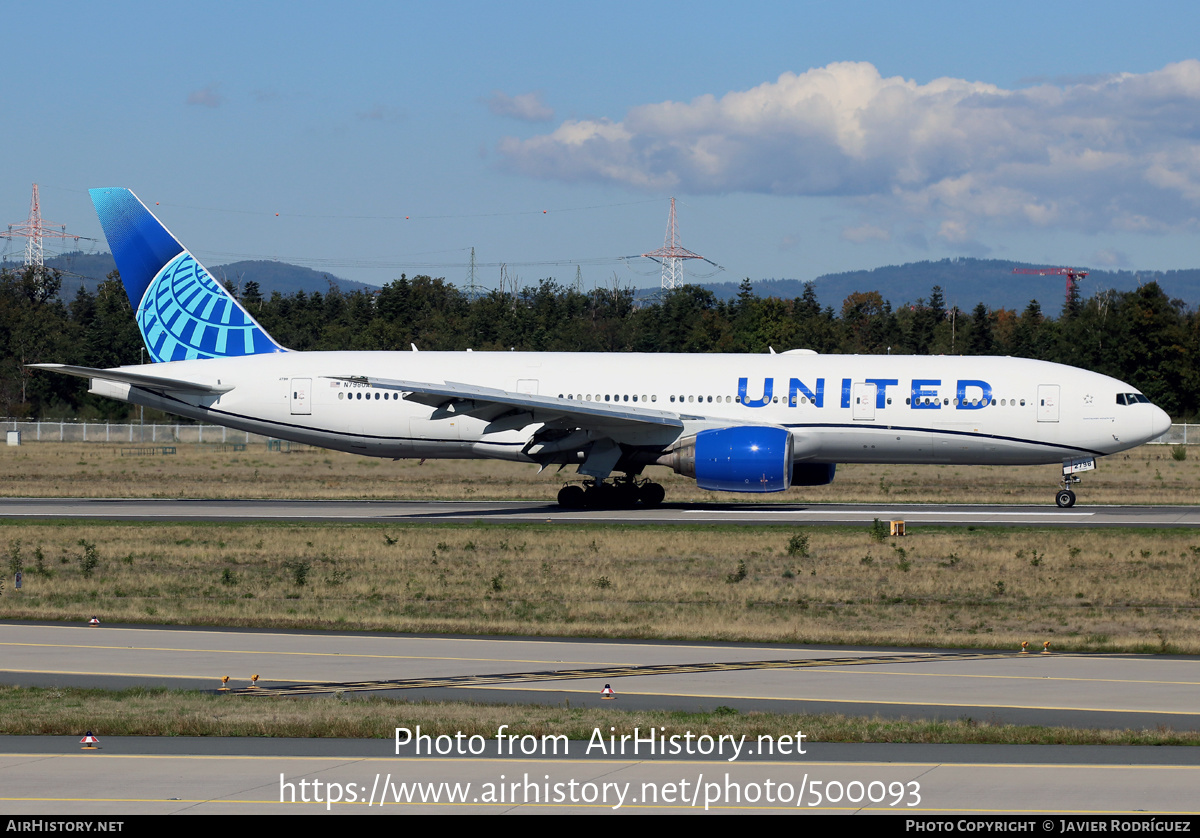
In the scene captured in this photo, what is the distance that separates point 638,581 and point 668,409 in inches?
518

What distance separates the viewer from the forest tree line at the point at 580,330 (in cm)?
8888

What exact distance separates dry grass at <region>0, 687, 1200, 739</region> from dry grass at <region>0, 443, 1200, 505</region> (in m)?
26.4

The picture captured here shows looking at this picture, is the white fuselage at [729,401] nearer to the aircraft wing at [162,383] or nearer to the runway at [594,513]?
the aircraft wing at [162,383]

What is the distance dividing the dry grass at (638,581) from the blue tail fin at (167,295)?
9549mm

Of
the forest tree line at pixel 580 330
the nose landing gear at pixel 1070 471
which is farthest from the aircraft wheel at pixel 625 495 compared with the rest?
the forest tree line at pixel 580 330

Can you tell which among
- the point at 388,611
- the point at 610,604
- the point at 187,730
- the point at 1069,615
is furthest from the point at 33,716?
the point at 1069,615

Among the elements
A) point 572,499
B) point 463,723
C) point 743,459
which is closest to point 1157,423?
point 743,459

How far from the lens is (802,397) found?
111ft

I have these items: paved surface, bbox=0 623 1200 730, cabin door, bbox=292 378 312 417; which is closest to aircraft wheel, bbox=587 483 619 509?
cabin door, bbox=292 378 312 417

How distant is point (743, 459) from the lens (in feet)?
103

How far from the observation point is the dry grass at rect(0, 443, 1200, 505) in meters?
40.2

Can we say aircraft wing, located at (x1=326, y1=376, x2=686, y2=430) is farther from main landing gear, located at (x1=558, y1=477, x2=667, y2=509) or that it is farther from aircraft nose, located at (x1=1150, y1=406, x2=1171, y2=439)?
aircraft nose, located at (x1=1150, y1=406, x2=1171, y2=439)
